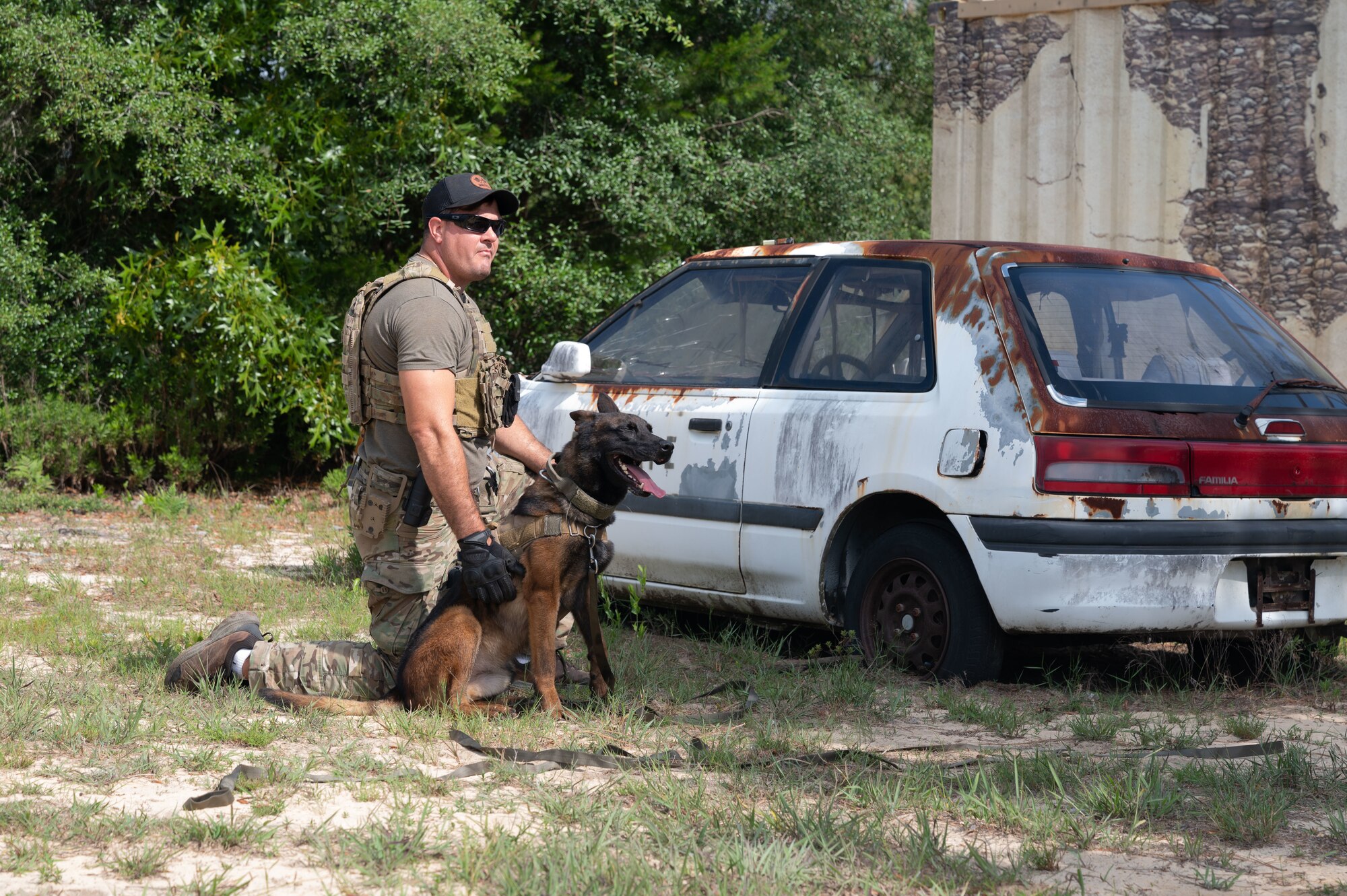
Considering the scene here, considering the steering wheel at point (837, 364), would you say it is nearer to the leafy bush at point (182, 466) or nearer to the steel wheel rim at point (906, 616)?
the steel wheel rim at point (906, 616)

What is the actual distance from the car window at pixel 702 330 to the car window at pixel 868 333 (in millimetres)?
202

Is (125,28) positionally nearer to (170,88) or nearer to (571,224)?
(170,88)

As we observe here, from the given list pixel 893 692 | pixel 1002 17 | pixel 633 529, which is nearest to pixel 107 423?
pixel 633 529

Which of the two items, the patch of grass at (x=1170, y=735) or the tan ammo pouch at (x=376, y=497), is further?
the tan ammo pouch at (x=376, y=497)

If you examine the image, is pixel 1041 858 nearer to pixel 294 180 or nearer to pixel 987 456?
pixel 987 456

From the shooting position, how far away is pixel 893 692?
4.84m

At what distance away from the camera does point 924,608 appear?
16.5ft

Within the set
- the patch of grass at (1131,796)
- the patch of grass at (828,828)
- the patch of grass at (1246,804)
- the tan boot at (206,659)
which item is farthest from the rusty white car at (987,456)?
the tan boot at (206,659)

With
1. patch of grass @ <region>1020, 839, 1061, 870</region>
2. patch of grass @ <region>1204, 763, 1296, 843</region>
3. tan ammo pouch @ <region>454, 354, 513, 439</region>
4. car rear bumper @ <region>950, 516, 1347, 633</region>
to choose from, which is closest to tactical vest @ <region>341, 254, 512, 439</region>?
tan ammo pouch @ <region>454, 354, 513, 439</region>

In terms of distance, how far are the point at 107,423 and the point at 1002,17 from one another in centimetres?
733

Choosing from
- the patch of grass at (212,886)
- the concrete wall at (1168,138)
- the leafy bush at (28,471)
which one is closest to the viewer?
the patch of grass at (212,886)

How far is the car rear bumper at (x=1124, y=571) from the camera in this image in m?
4.58

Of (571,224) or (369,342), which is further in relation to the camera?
(571,224)

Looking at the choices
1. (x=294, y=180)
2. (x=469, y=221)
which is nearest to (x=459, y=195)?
(x=469, y=221)
